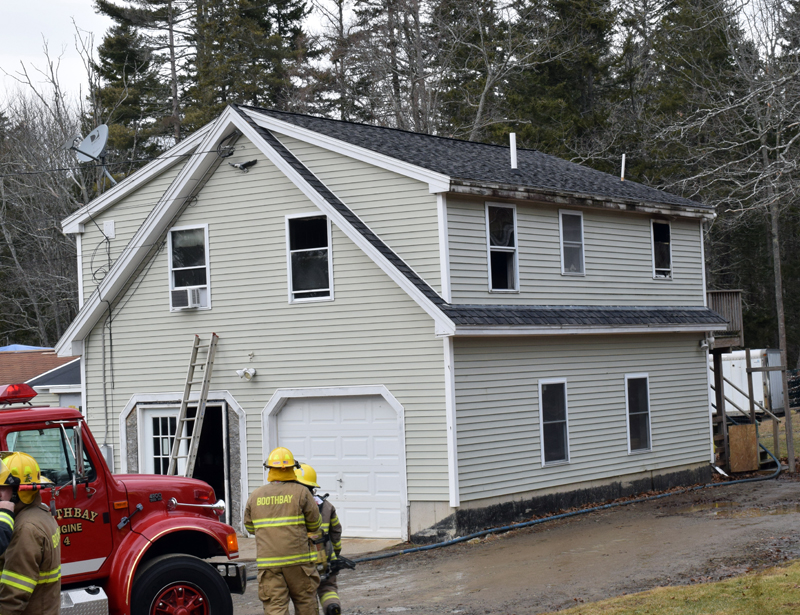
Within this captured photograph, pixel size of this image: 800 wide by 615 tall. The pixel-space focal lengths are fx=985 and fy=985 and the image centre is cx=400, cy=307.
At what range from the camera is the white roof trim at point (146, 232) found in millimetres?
17625

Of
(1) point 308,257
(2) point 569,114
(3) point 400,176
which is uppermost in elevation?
(2) point 569,114

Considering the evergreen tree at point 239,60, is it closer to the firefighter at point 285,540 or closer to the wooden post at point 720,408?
the wooden post at point 720,408

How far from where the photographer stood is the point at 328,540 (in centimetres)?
905

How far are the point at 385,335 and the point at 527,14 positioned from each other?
22.7m

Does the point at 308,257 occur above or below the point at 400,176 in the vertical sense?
below

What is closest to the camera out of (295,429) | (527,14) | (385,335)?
(385,335)

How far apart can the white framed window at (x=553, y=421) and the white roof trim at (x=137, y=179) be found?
7.76m

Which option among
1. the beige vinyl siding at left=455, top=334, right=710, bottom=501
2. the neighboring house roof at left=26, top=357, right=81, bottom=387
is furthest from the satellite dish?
the beige vinyl siding at left=455, top=334, right=710, bottom=501

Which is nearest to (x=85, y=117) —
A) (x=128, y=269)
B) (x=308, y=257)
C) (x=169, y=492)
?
(x=128, y=269)

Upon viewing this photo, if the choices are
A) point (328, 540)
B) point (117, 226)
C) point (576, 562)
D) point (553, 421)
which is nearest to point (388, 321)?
point (553, 421)

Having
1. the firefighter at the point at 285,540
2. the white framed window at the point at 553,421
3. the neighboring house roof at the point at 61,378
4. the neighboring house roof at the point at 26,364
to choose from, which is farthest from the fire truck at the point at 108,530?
the neighboring house roof at the point at 26,364

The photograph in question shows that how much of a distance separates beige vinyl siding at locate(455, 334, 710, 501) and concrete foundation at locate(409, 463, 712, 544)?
16 centimetres

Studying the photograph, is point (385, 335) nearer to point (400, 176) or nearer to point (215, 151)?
point (400, 176)

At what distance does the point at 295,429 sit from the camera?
17141mm
